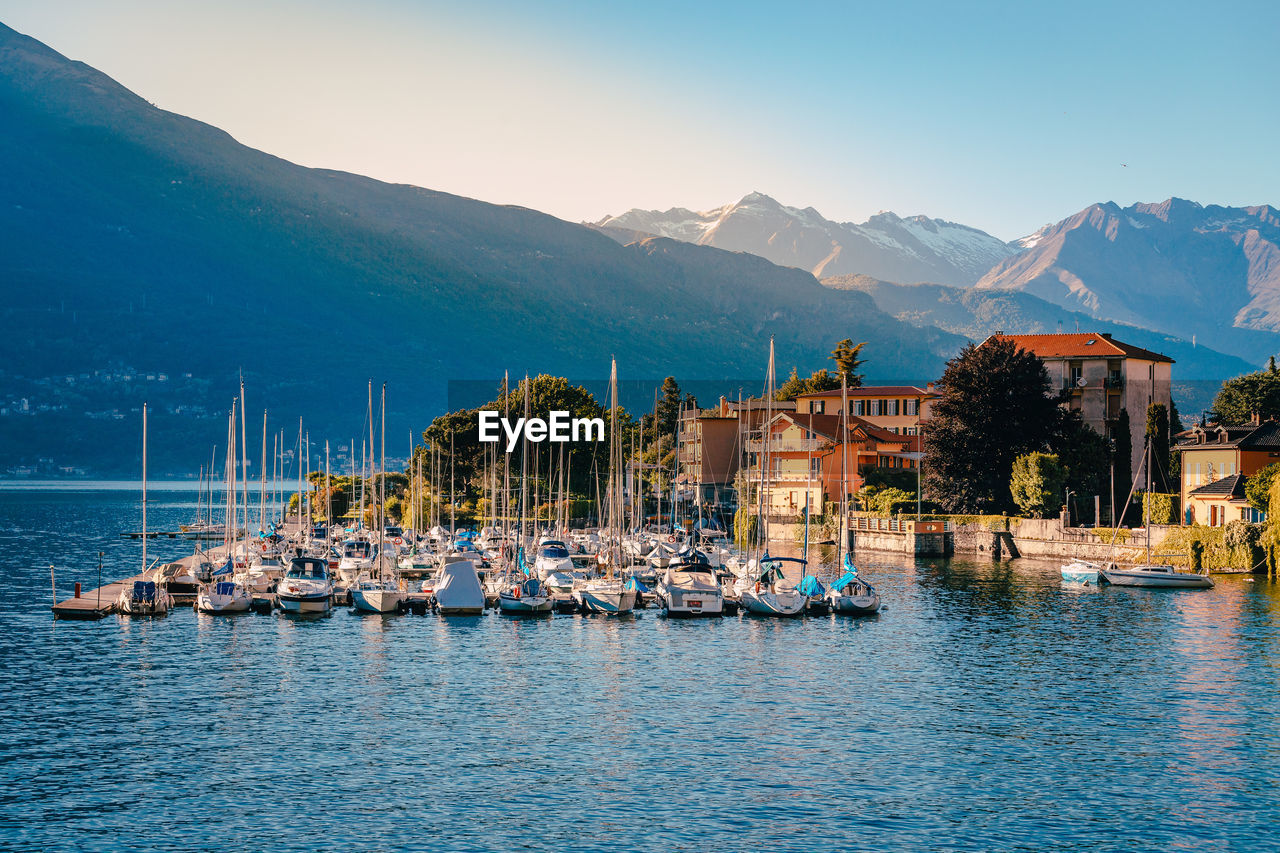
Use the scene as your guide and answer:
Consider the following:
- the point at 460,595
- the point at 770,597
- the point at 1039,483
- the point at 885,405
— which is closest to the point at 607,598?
the point at 460,595

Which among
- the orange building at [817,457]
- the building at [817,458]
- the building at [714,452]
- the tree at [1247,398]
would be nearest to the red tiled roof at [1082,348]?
the tree at [1247,398]

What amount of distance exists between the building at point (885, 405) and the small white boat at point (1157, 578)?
58.5 m

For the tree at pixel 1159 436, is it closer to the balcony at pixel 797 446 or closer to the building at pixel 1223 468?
the building at pixel 1223 468

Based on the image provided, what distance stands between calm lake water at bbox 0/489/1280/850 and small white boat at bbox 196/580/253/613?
1.54 metres

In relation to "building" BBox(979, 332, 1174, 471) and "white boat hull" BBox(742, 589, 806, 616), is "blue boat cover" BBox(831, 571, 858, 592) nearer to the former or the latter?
"white boat hull" BBox(742, 589, 806, 616)

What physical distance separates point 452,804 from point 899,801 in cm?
1373

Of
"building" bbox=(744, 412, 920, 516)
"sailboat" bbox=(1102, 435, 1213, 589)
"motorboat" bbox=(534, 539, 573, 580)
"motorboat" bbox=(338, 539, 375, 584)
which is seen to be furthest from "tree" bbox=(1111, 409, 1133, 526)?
"motorboat" bbox=(338, 539, 375, 584)

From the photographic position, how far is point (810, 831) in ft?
112

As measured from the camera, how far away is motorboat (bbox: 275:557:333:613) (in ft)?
249

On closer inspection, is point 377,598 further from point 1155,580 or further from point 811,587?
point 1155,580

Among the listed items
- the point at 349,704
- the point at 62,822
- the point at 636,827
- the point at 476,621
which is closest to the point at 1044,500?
the point at 476,621

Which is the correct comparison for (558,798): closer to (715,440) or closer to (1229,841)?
(1229,841)

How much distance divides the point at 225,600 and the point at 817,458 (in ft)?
278

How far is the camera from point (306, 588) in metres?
78.1
